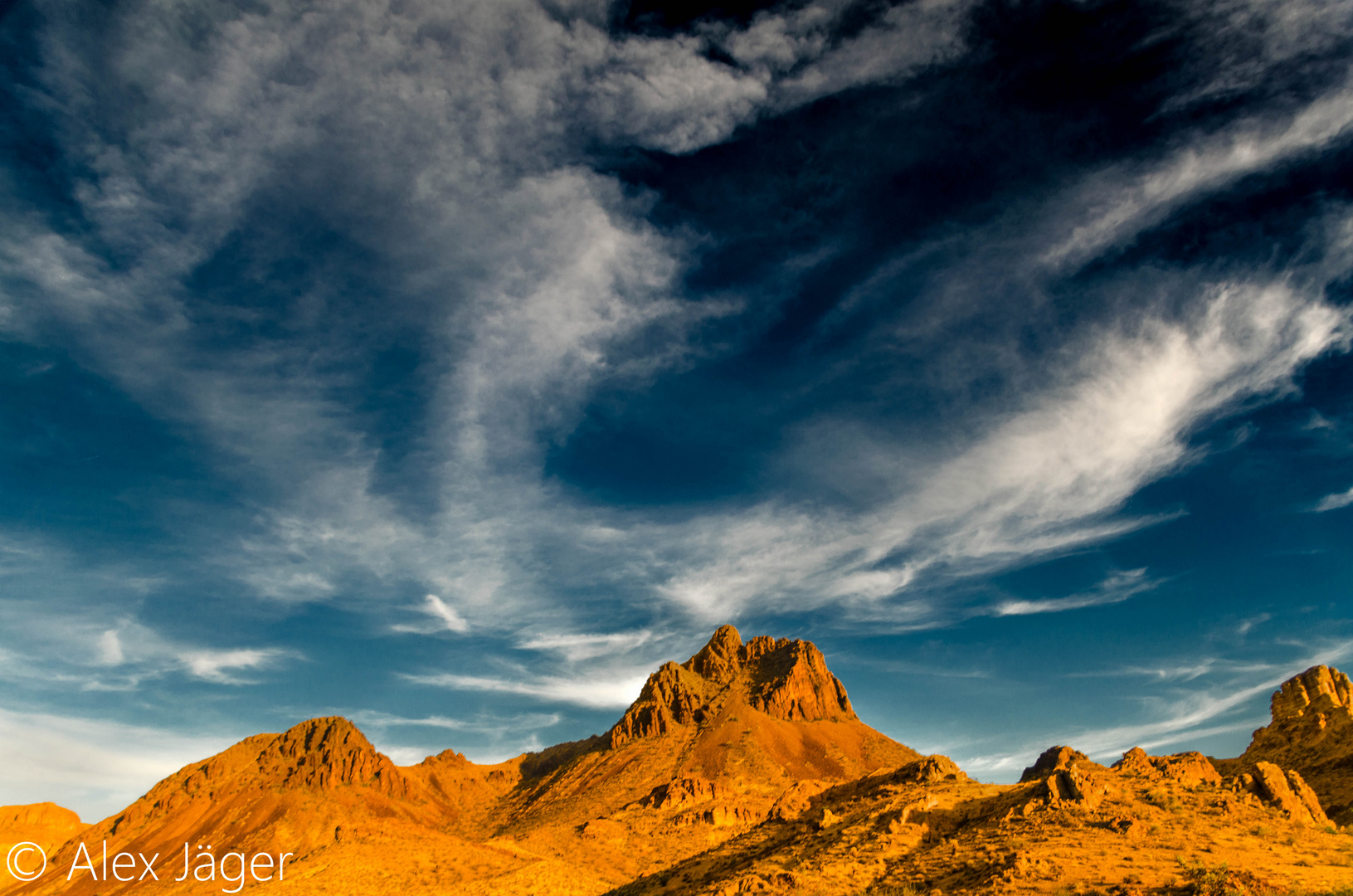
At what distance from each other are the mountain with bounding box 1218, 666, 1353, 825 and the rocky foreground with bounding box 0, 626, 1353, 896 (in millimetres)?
231

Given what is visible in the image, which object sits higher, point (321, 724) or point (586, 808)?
point (321, 724)

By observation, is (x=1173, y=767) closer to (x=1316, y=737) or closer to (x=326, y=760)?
(x=1316, y=737)

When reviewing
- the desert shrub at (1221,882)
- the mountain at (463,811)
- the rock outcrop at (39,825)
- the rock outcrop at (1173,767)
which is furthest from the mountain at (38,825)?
the desert shrub at (1221,882)

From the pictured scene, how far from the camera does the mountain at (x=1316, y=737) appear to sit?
47384 mm

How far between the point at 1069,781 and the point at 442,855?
299 ft

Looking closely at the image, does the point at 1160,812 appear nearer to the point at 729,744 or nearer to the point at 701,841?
the point at 701,841

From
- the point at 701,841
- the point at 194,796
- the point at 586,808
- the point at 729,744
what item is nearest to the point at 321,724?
the point at 194,796

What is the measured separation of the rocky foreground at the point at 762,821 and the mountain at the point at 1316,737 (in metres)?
0.23

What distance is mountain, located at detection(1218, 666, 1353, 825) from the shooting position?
155 ft

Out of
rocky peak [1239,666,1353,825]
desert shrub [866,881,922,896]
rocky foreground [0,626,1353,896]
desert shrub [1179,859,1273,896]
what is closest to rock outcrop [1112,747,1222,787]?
rocky foreground [0,626,1353,896]

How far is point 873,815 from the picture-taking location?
34719 mm

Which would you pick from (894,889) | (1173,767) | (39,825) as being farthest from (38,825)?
(1173,767)

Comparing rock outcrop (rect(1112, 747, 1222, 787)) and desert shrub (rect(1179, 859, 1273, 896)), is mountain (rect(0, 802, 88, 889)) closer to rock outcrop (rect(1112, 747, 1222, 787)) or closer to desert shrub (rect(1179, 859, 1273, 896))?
rock outcrop (rect(1112, 747, 1222, 787))

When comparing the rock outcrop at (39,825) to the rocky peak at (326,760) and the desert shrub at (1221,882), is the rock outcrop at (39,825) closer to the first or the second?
the rocky peak at (326,760)
